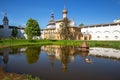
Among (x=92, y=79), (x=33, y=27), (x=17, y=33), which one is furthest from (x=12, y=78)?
(x=17, y=33)

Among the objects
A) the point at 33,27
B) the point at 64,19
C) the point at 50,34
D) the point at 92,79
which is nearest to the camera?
the point at 92,79

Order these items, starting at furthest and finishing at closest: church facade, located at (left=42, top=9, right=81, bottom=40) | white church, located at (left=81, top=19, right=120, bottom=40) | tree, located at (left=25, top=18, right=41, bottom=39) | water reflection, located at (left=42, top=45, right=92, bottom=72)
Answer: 1. church facade, located at (left=42, top=9, right=81, bottom=40)
2. white church, located at (left=81, top=19, right=120, bottom=40)
3. tree, located at (left=25, top=18, right=41, bottom=39)
4. water reflection, located at (left=42, top=45, right=92, bottom=72)

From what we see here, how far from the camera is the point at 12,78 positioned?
31.6 ft

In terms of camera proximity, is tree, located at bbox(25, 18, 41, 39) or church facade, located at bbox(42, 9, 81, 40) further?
church facade, located at bbox(42, 9, 81, 40)

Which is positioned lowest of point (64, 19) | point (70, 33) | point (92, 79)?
point (92, 79)

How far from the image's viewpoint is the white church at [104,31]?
184 feet

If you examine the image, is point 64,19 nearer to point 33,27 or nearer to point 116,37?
point 33,27

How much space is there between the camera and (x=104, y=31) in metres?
61.2

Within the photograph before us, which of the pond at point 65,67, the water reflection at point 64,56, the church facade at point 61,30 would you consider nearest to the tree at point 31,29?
the church facade at point 61,30

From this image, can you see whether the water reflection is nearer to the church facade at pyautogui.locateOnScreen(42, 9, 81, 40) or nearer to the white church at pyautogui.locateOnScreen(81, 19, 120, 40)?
the white church at pyautogui.locateOnScreen(81, 19, 120, 40)

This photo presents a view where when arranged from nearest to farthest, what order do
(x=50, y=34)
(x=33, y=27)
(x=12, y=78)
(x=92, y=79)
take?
1. (x=12, y=78)
2. (x=92, y=79)
3. (x=33, y=27)
4. (x=50, y=34)

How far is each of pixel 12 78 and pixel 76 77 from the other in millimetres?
4225

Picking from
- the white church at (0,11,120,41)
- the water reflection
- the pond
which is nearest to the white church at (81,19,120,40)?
the white church at (0,11,120,41)

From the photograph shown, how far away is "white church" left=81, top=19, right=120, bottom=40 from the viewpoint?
56156 mm
